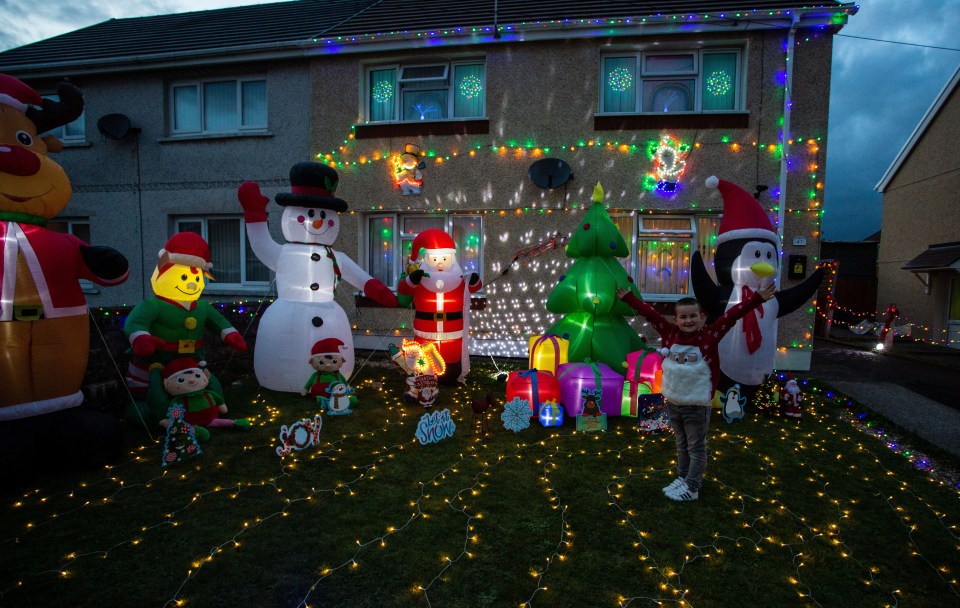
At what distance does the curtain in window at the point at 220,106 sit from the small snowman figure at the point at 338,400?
583cm

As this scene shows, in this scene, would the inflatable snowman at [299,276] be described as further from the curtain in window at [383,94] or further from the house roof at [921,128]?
the house roof at [921,128]

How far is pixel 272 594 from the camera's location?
223cm

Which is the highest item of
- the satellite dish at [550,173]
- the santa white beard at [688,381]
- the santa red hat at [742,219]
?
the satellite dish at [550,173]

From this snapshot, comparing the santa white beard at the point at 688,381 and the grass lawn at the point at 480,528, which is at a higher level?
the santa white beard at the point at 688,381

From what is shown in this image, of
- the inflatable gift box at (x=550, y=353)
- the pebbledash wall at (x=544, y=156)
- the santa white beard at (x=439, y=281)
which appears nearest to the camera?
the inflatable gift box at (x=550, y=353)

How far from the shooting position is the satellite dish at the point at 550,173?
7.72 meters

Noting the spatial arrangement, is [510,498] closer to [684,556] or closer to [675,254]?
[684,556]

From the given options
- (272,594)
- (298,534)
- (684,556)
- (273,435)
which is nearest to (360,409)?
(273,435)

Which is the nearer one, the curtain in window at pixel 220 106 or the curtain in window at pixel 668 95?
the curtain in window at pixel 668 95

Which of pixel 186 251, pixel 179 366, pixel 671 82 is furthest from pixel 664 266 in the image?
pixel 179 366

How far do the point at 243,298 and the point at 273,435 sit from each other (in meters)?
5.63

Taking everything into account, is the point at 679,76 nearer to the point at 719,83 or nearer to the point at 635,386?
the point at 719,83

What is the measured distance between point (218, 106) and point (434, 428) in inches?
338

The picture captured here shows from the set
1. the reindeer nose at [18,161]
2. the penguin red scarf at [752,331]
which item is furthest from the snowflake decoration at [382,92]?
the penguin red scarf at [752,331]
